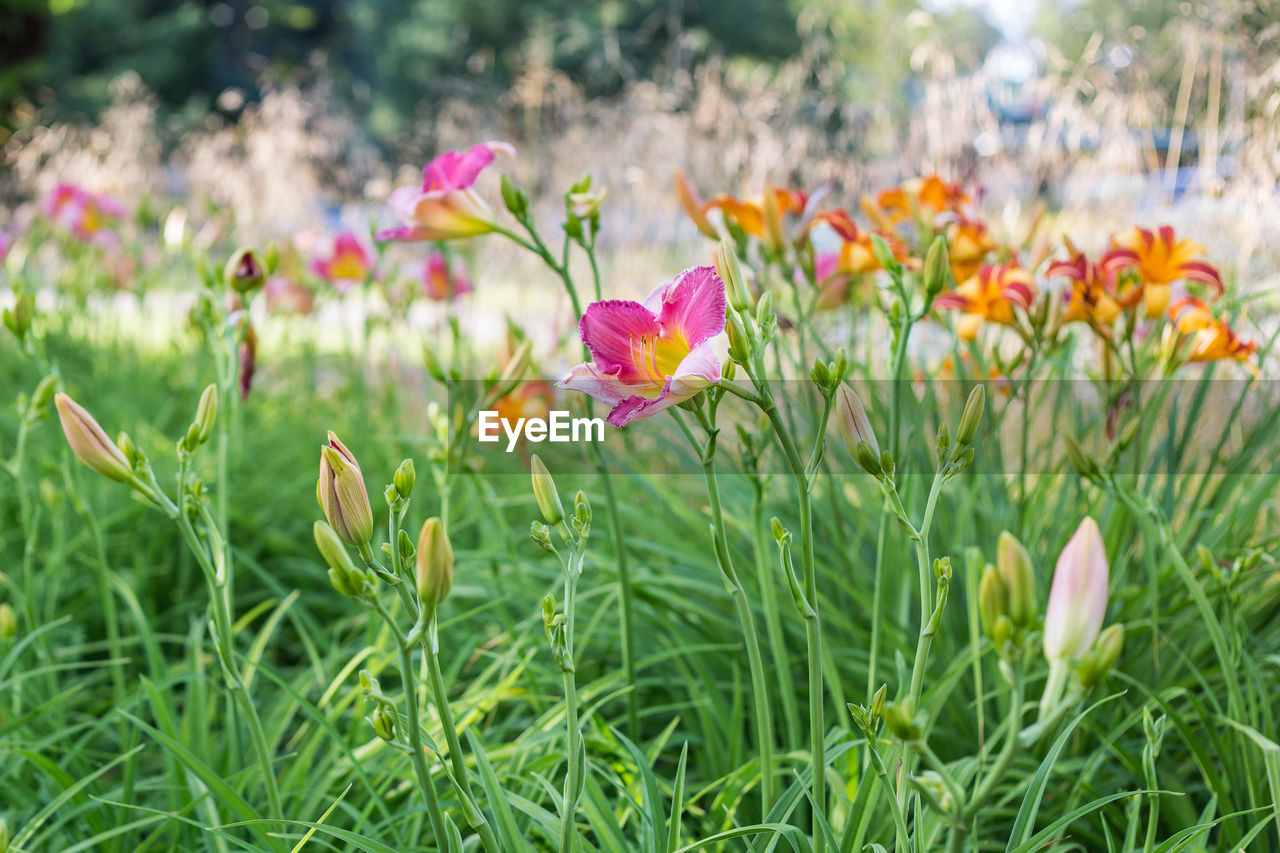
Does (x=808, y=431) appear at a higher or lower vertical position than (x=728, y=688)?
higher

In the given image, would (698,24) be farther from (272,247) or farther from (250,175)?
(272,247)

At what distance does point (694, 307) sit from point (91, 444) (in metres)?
0.60

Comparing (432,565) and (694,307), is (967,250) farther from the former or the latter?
(432,565)

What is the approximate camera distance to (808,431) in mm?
1776

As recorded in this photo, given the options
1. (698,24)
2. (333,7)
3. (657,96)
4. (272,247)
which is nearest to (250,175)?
(657,96)

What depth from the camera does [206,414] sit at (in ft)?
3.38

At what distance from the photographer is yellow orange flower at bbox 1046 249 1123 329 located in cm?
139

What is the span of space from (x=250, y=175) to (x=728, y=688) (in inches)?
200

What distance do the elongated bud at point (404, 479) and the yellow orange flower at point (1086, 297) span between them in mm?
1077

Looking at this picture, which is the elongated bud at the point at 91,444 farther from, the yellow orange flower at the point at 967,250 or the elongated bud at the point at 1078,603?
the yellow orange flower at the point at 967,250

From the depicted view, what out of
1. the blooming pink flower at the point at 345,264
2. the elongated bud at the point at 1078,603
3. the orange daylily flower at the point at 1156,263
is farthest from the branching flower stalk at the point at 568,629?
the blooming pink flower at the point at 345,264

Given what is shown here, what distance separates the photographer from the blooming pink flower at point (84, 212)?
3.28 metres

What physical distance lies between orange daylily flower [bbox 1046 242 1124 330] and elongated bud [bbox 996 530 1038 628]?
980 millimetres

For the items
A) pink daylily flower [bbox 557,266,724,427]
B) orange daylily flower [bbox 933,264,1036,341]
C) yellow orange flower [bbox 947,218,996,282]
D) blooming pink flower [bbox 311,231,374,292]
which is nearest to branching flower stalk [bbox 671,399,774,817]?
pink daylily flower [bbox 557,266,724,427]
